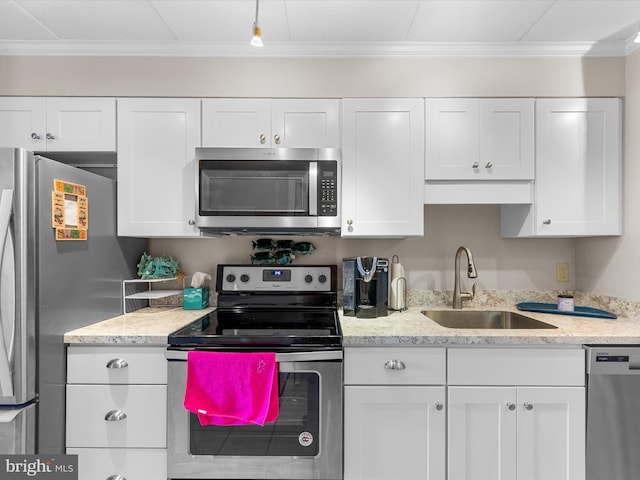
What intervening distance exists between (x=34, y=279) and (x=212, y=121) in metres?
1.13

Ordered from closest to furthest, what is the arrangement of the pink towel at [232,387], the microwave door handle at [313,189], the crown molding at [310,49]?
1. the pink towel at [232,387]
2. the microwave door handle at [313,189]
3. the crown molding at [310,49]

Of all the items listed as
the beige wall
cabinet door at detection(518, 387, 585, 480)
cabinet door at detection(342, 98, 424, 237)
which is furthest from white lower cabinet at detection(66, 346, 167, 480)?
cabinet door at detection(518, 387, 585, 480)

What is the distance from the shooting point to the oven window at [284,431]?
1670 millimetres

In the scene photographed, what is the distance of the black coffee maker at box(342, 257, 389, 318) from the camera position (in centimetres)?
206

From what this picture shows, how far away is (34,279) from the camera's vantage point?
153 cm

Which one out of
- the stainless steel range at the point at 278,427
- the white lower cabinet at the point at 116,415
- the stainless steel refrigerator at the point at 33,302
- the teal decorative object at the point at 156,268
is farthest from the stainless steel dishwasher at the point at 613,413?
the stainless steel refrigerator at the point at 33,302

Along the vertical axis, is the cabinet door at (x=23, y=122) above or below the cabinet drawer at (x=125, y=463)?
above

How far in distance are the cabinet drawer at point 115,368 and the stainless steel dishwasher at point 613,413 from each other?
187cm

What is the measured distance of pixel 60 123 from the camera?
2.11 metres

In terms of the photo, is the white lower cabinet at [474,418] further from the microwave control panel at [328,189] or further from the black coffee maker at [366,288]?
the microwave control panel at [328,189]

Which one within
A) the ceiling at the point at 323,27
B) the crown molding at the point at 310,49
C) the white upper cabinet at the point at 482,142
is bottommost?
the white upper cabinet at the point at 482,142

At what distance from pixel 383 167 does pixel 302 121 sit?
0.51m

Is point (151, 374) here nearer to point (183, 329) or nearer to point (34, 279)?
point (183, 329)

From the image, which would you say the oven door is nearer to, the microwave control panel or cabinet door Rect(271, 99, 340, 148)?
the microwave control panel
